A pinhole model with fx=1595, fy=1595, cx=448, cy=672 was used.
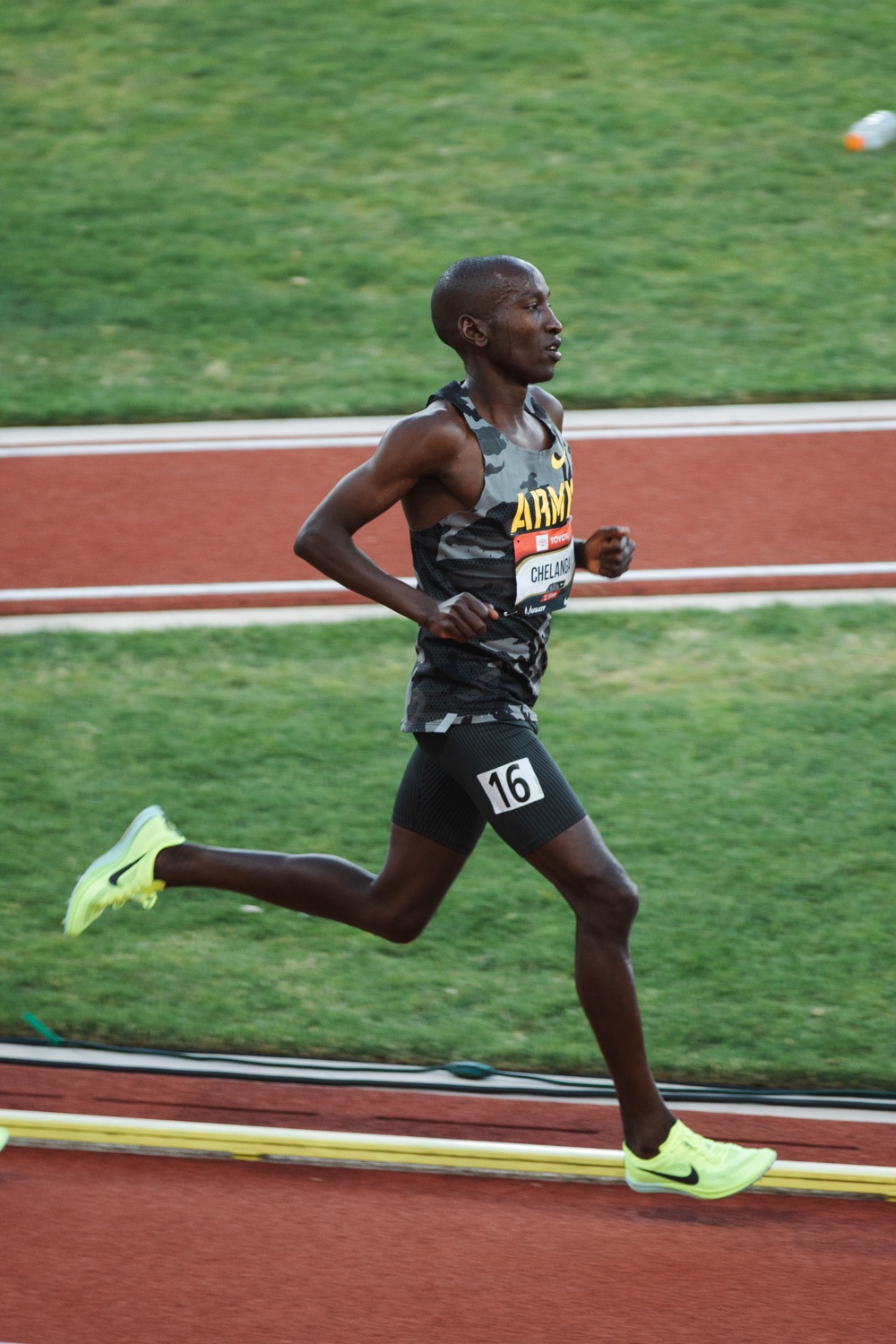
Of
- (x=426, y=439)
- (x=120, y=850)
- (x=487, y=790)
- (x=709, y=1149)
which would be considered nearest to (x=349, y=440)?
(x=120, y=850)

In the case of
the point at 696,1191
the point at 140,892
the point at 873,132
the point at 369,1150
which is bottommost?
the point at 369,1150

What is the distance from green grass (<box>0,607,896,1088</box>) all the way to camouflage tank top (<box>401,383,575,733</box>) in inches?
47.0

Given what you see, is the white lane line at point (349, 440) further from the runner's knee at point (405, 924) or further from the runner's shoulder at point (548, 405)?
the runner's knee at point (405, 924)

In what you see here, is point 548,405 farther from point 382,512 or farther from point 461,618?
point 461,618

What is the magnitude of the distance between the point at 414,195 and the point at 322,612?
18.7 ft

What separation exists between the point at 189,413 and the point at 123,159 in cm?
411

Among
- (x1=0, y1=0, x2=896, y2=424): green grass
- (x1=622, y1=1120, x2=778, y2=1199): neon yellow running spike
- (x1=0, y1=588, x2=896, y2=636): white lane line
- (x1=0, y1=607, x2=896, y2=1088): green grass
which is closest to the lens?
(x1=622, y1=1120, x2=778, y2=1199): neon yellow running spike

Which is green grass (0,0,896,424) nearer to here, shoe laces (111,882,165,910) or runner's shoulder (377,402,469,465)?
shoe laces (111,882,165,910)

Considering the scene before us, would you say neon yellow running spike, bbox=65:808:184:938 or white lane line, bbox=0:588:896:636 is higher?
neon yellow running spike, bbox=65:808:184:938

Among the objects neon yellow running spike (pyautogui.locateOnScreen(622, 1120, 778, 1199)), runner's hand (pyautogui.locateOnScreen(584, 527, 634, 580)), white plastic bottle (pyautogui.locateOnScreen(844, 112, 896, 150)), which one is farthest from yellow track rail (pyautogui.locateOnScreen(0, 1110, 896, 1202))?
white plastic bottle (pyautogui.locateOnScreen(844, 112, 896, 150))

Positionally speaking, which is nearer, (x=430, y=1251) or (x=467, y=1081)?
(x=430, y=1251)

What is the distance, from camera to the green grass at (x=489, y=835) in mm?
4449

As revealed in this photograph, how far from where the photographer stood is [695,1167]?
11.5 feet

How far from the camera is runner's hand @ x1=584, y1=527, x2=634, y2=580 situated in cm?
392
